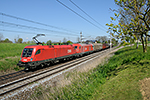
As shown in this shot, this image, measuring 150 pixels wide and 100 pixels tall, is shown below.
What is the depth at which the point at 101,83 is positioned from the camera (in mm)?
8828

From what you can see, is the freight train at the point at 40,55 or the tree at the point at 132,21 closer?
the tree at the point at 132,21

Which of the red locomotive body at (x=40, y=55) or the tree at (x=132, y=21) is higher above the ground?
the tree at (x=132, y=21)

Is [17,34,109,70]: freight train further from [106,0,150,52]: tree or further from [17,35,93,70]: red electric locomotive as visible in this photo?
[106,0,150,52]: tree

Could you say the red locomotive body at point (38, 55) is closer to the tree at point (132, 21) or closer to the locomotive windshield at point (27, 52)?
the locomotive windshield at point (27, 52)

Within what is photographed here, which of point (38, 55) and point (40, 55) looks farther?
point (40, 55)

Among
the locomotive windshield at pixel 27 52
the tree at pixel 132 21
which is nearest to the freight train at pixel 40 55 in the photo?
the locomotive windshield at pixel 27 52

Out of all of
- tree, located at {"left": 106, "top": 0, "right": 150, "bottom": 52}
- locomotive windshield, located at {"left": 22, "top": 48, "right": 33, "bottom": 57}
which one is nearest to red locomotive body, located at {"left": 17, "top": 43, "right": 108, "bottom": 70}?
locomotive windshield, located at {"left": 22, "top": 48, "right": 33, "bottom": 57}

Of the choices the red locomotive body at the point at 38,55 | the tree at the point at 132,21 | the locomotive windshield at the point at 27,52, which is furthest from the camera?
the locomotive windshield at the point at 27,52

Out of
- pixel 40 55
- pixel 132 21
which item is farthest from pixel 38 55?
pixel 132 21

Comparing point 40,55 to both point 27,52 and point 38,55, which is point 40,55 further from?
point 27,52

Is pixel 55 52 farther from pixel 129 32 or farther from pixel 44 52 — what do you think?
pixel 129 32

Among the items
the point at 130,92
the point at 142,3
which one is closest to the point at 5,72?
the point at 130,92

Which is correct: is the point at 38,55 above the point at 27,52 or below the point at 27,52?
below

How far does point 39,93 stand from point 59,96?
125 centimetres
